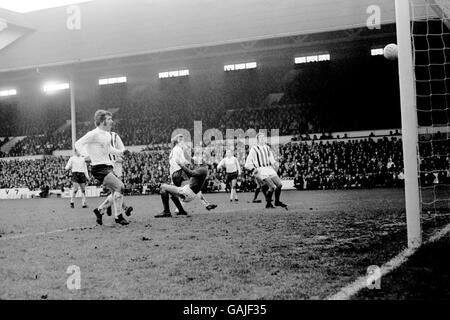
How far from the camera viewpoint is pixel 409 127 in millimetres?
5070

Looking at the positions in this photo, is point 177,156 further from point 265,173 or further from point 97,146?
point 265,173

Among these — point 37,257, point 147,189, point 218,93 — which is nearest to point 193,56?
point 218,93

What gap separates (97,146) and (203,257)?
3759 millimetres

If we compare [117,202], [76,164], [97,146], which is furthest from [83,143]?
[76,164]

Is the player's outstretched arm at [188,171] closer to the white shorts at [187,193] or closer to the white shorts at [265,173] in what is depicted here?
the white shorts at [187,193]

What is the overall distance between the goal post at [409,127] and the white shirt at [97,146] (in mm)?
4826

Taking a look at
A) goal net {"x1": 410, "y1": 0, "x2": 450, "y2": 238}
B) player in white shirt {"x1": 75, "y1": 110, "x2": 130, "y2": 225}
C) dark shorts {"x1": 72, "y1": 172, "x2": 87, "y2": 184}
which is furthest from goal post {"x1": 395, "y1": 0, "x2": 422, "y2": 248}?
dark shorts {"x1": 72, "y1": 172, "x2": 87, "y2": 184}

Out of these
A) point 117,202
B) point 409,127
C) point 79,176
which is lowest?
point 117,202

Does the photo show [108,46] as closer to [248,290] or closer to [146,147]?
[146,147]

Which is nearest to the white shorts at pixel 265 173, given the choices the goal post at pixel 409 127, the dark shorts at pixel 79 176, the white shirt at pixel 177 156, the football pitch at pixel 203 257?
the white shirt at pixel 177 156

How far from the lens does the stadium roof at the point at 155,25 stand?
22609 mm

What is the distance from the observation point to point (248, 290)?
3576 mm
